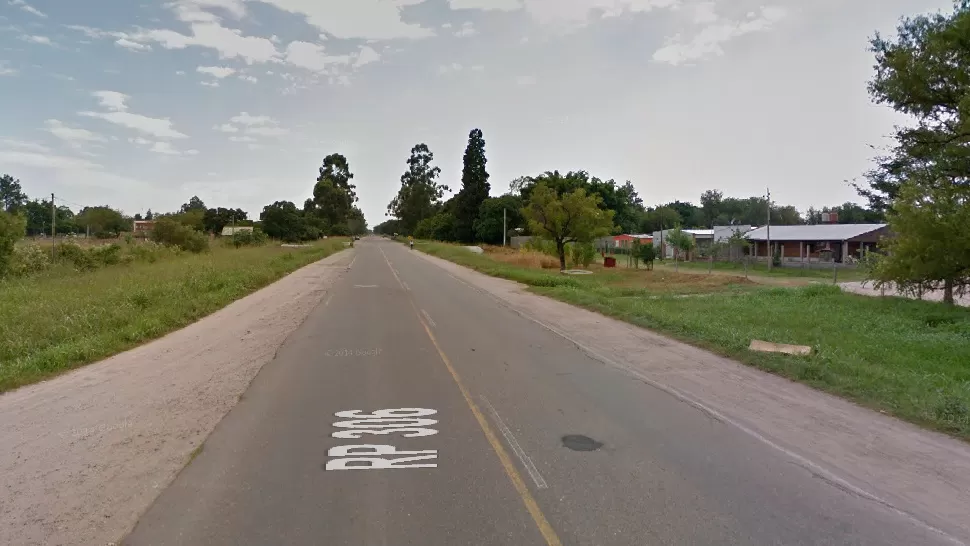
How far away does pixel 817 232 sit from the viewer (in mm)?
53375

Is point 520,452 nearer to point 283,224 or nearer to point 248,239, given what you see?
point 248,239

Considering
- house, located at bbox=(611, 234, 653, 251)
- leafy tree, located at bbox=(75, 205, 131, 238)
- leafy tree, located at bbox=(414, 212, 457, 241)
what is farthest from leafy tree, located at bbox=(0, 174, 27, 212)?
house, located at bbox=(611, 234, 653, 251)

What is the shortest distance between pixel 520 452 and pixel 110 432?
4.37 meters

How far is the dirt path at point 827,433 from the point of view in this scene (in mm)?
4812

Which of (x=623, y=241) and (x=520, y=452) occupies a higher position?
(x=623, y=241)

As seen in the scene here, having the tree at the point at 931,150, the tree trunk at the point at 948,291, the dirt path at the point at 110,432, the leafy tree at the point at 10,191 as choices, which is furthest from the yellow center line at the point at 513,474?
the leafy tree at the point at 10,191

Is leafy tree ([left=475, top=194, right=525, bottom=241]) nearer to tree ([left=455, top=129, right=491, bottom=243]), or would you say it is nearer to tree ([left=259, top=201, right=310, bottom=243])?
tree ([left=455, top=129, right=491, bottom=243])

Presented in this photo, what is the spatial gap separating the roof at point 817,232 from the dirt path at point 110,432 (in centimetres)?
4941

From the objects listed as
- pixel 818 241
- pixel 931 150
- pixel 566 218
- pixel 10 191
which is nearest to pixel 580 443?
pixel 931 150

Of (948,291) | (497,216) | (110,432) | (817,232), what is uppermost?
(497,216)

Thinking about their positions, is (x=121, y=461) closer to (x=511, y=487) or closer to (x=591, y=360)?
(x=511, y=487)

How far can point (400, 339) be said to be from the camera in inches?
484

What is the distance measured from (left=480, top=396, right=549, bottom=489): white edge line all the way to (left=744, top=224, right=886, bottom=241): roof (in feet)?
162

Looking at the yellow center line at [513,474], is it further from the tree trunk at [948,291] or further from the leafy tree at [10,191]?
the leafy tree at [10,191]
